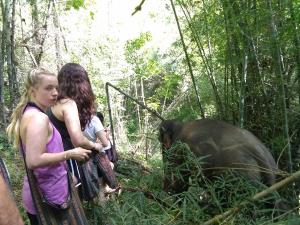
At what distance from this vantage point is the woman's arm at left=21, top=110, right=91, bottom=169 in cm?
254

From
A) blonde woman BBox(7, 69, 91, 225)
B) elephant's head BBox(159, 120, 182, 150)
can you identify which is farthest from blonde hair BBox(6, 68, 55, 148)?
elephant's head BBox(159, 120, 182, 150)

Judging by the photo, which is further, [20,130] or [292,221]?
[20,130]

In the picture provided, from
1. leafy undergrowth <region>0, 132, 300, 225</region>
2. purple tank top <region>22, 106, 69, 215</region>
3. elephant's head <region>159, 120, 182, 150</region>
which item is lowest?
leafy undergrowth <region>0, 132, 300, 225</region>

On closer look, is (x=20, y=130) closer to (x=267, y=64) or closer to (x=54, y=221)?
(x=54, y=221)

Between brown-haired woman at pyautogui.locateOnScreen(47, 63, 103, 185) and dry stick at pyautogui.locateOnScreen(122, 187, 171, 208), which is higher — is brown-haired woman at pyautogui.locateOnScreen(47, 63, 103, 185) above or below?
above

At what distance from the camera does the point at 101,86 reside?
1290 centimetres

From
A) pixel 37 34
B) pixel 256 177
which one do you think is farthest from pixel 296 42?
pixel 37 34

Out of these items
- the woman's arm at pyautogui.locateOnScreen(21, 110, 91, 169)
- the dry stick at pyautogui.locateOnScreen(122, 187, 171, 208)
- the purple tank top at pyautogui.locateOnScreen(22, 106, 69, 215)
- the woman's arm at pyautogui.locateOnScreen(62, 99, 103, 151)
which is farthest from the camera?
the woman's arm at pyautogui.locateOnScreen(62, 99, 103, 151)

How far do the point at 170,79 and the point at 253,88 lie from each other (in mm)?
5835

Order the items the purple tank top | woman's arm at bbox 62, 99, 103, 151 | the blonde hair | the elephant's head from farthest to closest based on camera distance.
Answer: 1. the elephant's head
2. woman's arm at bbox 62, 99, 103, 151
3. the blonde hair
4. the purple tank top

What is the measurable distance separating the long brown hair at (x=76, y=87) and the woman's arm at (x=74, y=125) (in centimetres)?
17

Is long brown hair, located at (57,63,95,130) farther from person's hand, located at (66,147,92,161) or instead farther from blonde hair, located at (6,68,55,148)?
person's hand, located at (66,147,92,161)

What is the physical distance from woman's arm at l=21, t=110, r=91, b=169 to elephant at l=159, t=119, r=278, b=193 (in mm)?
897

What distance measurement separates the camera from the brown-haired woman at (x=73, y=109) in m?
3.23
